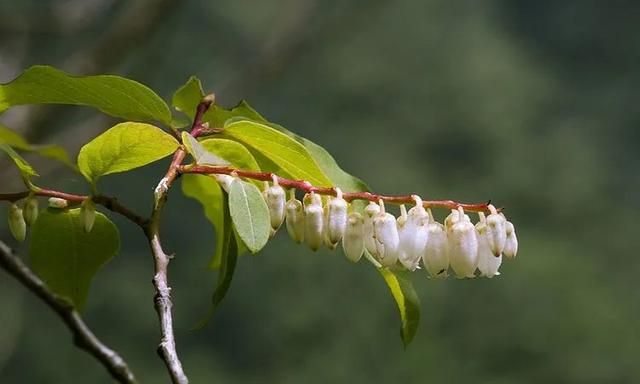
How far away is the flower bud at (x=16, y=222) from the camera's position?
20.9 inches

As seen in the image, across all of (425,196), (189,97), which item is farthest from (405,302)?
(425,196)

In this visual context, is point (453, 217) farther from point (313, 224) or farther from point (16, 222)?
point (16, 222)

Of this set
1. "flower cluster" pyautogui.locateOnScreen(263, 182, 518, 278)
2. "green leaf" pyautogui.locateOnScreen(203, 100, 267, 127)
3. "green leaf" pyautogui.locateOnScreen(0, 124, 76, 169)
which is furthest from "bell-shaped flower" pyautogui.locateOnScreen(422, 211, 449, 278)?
"green leaf" pyautogui.locateOnScreen(0, 124, 76, 169)

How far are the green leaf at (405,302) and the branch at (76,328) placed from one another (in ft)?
0.43

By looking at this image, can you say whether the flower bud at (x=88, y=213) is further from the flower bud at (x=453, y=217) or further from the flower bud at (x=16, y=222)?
the flower bud at (x=453, y=217)

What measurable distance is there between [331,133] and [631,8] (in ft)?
6.89

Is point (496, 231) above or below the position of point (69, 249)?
above

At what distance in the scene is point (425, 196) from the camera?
5922 millimetres

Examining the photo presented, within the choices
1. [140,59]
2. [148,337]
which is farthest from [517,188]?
[140,59]

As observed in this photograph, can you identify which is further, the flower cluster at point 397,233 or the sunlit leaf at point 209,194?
the sunlit leaf at point 209,194

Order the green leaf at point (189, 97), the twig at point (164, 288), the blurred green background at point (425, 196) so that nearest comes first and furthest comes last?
the twig at point (164, 288) < the green leaf at point (189, 97) < the blurred green background at point (425, 196)

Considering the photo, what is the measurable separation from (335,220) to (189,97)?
11 cm

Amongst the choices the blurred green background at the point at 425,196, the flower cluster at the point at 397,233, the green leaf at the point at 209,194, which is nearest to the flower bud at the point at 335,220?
the flower cluster at the point at 397,233

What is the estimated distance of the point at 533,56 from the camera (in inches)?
261
